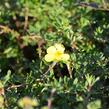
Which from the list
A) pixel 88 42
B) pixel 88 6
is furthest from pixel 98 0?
pixel 88 42

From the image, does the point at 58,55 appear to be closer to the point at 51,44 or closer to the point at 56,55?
the point at 56,55

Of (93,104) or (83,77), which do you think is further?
(83,77)

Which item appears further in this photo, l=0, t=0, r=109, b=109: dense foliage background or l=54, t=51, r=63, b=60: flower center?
l=54, t=51, r=63, b=60: flower center

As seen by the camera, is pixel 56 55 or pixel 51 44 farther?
pixel 51 44

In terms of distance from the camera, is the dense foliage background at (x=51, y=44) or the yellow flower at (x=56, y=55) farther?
the yellow flower at (x=56, y=55)

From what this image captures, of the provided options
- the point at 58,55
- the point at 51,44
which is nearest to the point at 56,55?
the point at 58,55

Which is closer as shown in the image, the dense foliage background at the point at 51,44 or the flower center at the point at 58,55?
the dense foliage background at the point at 51,44

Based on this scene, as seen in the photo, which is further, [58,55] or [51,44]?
[51,44]

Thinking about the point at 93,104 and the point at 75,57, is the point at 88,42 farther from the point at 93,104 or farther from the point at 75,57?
the point at 93,104
